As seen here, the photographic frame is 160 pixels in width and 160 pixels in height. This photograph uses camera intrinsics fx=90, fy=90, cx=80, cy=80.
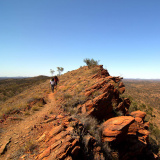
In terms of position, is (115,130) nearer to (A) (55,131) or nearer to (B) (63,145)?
(B) (63,145)

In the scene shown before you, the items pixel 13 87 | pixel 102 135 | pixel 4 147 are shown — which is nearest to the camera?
pixel 4 147

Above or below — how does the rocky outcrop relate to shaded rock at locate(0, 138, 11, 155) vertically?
above

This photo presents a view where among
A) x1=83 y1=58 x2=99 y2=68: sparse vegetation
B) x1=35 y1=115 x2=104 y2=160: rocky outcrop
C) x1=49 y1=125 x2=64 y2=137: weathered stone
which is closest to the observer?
x1=35 y1=115 x2=104 y2=160: rocky outcrop

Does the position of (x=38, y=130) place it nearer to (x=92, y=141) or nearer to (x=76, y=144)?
(x=76, y=144)

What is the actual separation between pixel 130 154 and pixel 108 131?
351 centimetres

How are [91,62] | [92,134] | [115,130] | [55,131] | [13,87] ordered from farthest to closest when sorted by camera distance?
[13,87] → [91,62] → [115,130] → [92,134] → [55,131]

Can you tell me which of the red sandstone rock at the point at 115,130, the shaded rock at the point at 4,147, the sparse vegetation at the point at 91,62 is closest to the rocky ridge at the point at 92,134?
the red sandstone rock at the point at 115,130

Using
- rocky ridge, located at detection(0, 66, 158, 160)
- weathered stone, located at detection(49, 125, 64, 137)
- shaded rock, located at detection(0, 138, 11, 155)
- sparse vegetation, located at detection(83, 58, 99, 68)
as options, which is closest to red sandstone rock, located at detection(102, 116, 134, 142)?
rocky ridge, located at detection(0, 66, 158, 160)

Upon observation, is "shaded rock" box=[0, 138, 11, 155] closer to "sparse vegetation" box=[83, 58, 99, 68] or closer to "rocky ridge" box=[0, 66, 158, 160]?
"rocky ridge" box=[0, 66, 158, 160]

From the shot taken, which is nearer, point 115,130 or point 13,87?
A: point 115,130

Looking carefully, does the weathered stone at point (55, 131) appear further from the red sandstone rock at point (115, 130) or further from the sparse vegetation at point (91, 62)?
the sparse vegetation at point (91, 62)

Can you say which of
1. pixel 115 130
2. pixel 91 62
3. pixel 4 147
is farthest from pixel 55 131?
pixel 91 62

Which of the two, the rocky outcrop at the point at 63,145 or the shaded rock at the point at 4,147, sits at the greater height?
the rocky outcrop at the point at 63,145

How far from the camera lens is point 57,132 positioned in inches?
193
